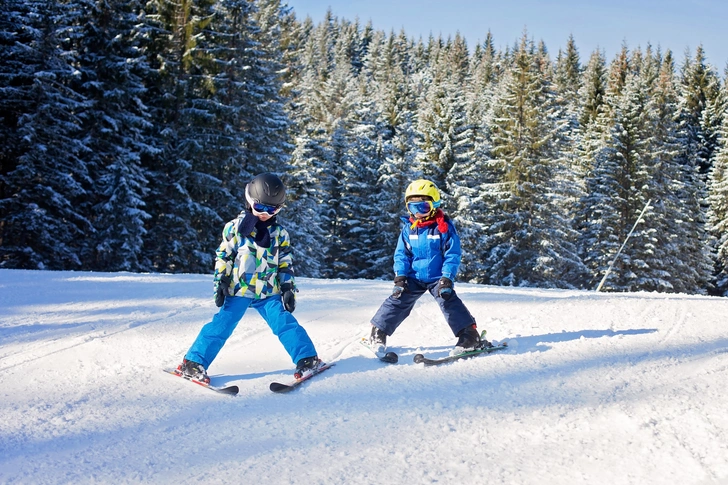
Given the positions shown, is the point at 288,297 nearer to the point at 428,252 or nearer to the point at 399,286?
the point at 399,286

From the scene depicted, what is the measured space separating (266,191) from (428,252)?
1.52 m

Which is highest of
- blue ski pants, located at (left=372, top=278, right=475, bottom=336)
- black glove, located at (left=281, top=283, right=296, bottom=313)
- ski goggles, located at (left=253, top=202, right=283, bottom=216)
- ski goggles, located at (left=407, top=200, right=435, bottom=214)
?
ski goggles, located at (left=407, top=200, right=435, bottom=214)

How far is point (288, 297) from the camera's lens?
3914 mm

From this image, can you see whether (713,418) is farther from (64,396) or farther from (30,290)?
(30,290)

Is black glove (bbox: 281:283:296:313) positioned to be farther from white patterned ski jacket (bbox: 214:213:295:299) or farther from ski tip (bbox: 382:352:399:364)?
ski tip (bbox: 382:352:399:364)

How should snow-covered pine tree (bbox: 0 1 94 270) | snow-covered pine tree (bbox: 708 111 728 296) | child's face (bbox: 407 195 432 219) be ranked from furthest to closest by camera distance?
snow-covered pine tree (bbox: 708 111 728 296), snow-covered pine tree (bbox: 0 1 94 270), child's face (bbox: 407 195 432 219)

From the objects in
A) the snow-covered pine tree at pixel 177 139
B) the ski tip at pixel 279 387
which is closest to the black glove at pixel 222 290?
the ski tip at pixel 279 387

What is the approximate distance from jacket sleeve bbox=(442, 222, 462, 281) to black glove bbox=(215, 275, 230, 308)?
1.73 metres

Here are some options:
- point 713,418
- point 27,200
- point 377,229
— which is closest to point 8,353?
point 713,418

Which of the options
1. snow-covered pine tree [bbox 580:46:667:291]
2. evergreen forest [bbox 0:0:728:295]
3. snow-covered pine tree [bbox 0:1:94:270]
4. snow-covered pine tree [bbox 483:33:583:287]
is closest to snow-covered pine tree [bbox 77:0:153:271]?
evergreen forest [bbox 0:0:728:295]

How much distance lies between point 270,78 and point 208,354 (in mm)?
21495

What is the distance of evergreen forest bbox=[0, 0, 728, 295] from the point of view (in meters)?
16.6

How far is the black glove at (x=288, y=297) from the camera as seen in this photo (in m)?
3.92

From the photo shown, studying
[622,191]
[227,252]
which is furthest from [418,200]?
[622,191]
